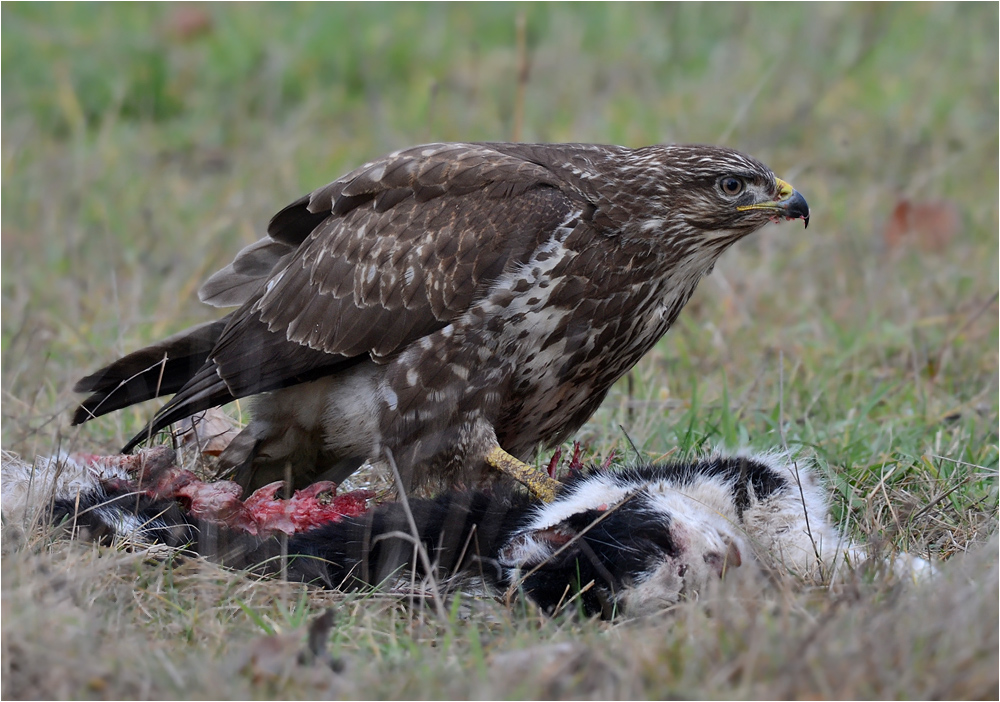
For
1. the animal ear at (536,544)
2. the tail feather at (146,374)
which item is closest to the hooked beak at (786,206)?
the animal ear at (536,544)

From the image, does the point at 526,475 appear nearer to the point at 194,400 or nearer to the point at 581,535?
the point at 581,535

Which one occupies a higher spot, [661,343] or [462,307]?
[462,307]

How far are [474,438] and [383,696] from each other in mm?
1167

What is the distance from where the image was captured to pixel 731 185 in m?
3.66

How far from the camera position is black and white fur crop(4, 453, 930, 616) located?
9.75ft

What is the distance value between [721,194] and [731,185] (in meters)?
0.05

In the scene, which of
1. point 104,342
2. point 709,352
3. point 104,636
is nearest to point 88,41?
point 104,342

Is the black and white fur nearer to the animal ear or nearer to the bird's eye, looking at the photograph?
the animal ear

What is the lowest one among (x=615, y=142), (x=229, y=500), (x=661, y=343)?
(x=661, y=343)

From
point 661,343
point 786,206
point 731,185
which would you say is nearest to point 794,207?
point 786,206

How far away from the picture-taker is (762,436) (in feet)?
13.9

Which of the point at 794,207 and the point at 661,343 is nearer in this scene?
the point at 794,207

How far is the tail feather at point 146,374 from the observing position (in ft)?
12.5

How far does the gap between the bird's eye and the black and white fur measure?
811mm
